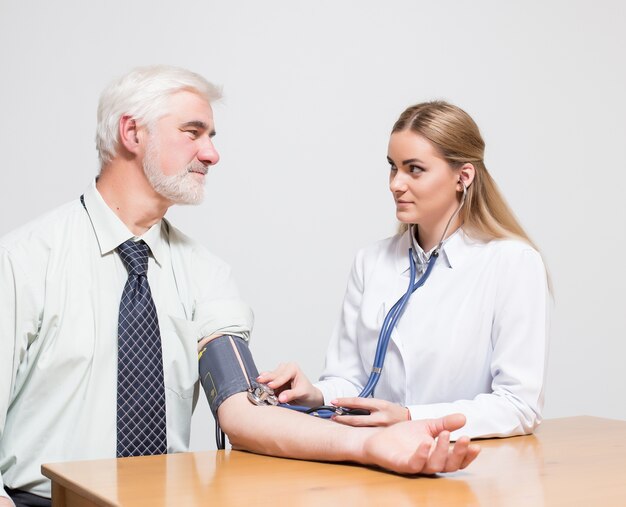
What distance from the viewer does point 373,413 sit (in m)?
1.95

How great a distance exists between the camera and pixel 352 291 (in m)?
2.74

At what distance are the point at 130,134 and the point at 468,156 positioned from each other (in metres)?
0.93

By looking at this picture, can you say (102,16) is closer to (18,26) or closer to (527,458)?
(18,26)

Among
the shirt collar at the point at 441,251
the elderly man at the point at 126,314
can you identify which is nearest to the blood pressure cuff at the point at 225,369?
the elderly man at the point at 126,314

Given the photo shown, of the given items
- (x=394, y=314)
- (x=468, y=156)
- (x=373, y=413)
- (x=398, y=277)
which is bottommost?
(x=373, y=413)

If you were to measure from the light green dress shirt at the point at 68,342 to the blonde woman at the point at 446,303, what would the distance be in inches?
11.2

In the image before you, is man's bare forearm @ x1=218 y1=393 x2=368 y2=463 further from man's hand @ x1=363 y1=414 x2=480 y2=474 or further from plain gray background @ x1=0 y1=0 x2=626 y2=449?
plain gray background @ x1=0 y1=0 x2=626 y2=449

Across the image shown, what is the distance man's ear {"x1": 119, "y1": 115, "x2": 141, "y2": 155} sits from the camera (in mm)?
2320

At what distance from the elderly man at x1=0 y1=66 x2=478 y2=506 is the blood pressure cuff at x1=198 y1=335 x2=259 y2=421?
22mm

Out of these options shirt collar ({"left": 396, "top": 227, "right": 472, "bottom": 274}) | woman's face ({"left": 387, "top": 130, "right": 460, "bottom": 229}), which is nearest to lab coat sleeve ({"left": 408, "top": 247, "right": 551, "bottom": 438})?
shirt collar ({"left": 396, "top": 227, "right": 472, "bottom": 274})

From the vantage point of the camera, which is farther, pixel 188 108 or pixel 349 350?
pixel 349 350

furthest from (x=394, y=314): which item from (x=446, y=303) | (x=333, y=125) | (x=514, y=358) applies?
(x=333, y=125)

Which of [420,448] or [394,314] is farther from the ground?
[394,314]

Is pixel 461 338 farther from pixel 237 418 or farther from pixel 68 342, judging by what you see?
pixel 68 342
